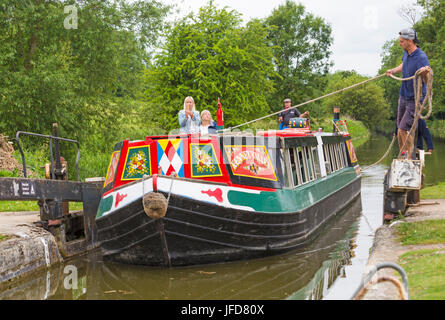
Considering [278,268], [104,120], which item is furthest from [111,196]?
[104,120]

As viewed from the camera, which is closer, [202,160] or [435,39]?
[202,160]

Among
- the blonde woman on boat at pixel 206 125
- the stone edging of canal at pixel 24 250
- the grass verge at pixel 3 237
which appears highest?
the blonde woman on boat at pixel 206 125

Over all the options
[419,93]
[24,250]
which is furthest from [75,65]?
[419,93]

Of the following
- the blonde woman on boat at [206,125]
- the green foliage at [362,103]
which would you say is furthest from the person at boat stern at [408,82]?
the green foliage at [362,103]

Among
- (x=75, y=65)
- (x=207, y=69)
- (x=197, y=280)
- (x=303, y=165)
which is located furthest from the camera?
(x=207, y=69)

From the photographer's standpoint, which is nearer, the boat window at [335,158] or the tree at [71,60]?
the boat window at [335,158]

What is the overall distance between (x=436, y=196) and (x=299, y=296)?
19.1ft

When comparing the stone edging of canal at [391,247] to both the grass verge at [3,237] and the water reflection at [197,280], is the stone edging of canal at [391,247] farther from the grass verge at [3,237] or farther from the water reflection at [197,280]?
the grass verge at [3,237]

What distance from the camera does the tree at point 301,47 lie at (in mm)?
53312

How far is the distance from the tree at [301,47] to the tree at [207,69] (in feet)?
103

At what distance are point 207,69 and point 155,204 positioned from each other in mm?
13420

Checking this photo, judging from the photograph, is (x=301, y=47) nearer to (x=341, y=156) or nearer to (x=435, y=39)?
(x=435, y=39)

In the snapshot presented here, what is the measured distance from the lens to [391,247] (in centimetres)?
723

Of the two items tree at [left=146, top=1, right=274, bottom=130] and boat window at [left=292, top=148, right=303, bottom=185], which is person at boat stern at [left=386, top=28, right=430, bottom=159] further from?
tree at [left=146, top=1, right=274, bottom=130]
